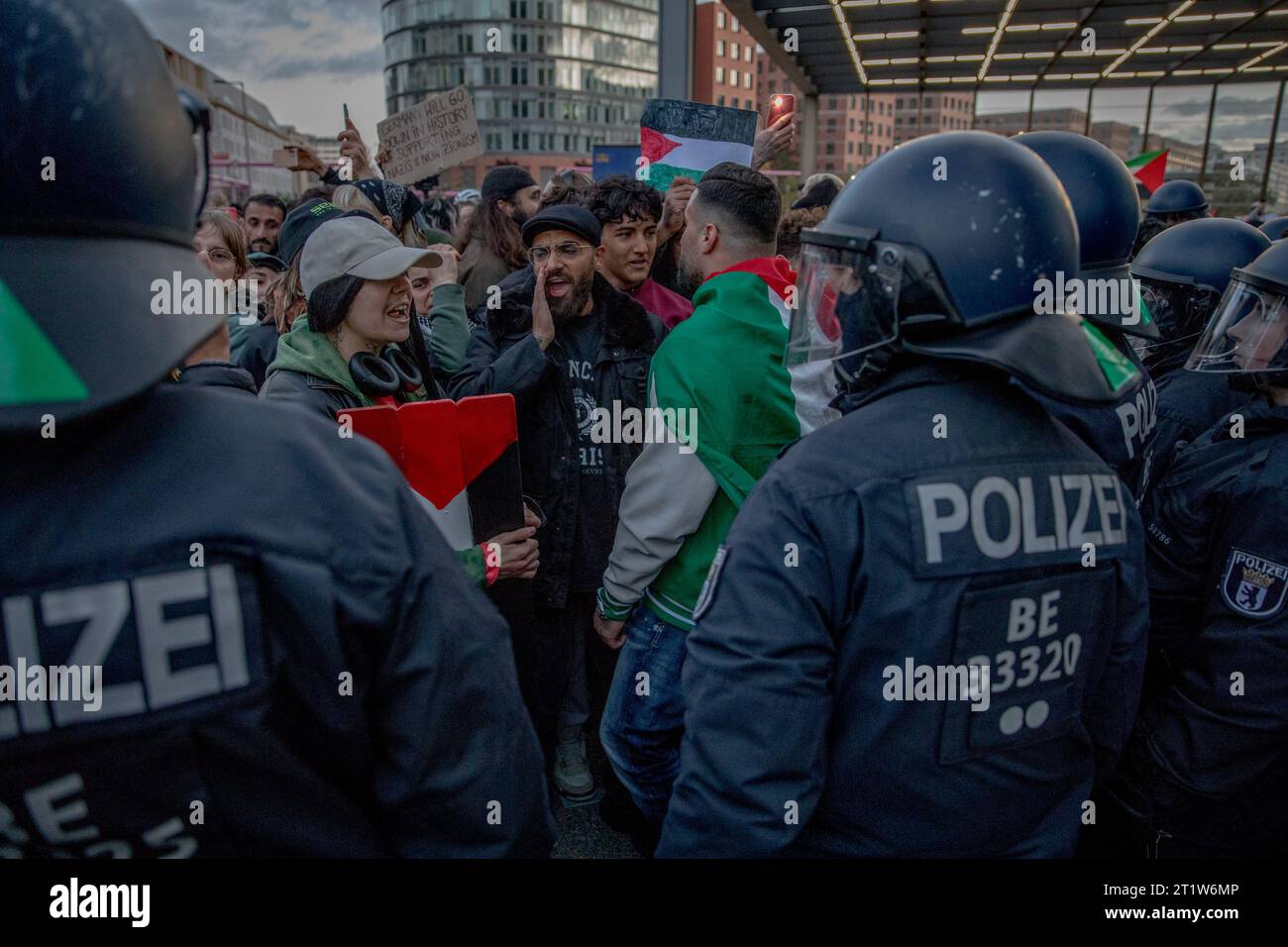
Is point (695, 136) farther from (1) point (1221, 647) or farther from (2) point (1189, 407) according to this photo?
(1) point (1221, 647)

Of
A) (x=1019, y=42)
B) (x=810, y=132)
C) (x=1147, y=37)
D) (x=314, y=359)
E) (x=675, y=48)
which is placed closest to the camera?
(x=314, y=359)

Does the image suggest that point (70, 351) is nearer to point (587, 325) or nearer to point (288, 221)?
point (587, 325)

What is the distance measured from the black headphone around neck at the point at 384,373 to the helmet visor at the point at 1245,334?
7.76ft

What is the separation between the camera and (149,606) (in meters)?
0.85

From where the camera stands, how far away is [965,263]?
139 centimetres

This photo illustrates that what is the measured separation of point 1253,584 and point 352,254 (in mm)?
2568

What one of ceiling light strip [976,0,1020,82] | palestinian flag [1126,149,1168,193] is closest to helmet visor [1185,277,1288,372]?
palestinian flag [1126,149,1168,193]

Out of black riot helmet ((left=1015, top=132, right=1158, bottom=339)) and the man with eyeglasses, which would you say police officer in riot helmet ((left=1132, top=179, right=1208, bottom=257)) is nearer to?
black riot helmet ((left=1015, top=132, right=1158, bottom=339))

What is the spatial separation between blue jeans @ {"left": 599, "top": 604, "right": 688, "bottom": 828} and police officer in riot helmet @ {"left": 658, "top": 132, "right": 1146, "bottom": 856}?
1.05 metres

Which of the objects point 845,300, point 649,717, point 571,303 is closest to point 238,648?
point 845,300

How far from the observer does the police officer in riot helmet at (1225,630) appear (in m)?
1.83

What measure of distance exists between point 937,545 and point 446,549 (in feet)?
2.49

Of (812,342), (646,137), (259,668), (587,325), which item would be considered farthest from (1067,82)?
(259,668)

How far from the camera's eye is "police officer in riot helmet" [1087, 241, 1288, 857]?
1.83 m
